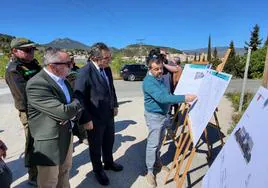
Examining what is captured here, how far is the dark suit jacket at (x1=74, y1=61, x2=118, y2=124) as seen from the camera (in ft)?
10.8

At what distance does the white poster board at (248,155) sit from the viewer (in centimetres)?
124

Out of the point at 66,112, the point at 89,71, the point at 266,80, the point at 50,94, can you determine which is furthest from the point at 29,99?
the point at 266,80

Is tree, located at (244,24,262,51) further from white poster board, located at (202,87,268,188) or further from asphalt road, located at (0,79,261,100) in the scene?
white poster board, located at (202,87,268,188)

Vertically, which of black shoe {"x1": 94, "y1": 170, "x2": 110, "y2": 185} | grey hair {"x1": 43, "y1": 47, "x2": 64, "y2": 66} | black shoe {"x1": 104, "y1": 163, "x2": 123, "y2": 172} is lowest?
black shoe {"x1": 104, "y1": 163, "x2": 123, "y2": 172}

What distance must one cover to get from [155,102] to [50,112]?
146cm

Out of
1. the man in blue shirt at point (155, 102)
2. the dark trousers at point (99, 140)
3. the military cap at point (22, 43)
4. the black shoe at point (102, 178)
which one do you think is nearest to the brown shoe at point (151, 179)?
the man in blue shirt at point (155, 102)

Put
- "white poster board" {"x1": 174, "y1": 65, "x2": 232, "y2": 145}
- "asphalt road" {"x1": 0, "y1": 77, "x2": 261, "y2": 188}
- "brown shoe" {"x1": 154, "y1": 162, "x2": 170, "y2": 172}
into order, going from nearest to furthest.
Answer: "white poster board" {"x1": 174, "y1": 65, "x2": 232, "y2": 145} → "asphalt road" {"x1": 0, "y1": 77, "x2": 261, "y2": 188} → "brown shoe" {"x1": 154, "y1": 162, "x2": 170, "y2": 172}

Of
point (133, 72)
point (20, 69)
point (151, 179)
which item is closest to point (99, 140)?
point (151, 179)

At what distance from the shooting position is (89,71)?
10.9 feet

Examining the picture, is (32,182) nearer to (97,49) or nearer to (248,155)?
(97,49)

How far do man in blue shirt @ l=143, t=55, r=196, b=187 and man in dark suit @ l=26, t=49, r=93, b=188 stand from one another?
1082 millimetres

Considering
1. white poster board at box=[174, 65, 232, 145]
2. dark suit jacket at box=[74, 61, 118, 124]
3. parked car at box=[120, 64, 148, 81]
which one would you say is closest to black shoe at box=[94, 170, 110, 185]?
dark suit jacket at box=[74, 61, 118, 124]

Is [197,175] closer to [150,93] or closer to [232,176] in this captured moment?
[150,93]

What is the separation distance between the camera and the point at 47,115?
96.6 inches
